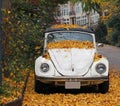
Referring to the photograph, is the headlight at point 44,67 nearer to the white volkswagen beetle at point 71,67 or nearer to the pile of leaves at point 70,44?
the white volkswagen beetle at point 71,67

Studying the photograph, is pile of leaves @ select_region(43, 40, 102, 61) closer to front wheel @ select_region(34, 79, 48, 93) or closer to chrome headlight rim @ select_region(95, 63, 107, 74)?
front wheel @ select_region(34, 79, 48, 93)

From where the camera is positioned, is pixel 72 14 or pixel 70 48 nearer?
pixel 70 48

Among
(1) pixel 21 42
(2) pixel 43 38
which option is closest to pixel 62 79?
(1) pixel 21 42

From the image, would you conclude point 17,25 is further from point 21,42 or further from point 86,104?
point 86,104

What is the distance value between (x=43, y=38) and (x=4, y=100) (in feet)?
15.5

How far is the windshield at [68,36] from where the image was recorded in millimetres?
13703

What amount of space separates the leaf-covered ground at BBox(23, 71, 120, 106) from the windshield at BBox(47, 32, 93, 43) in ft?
5.15

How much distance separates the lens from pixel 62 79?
39.3 ft

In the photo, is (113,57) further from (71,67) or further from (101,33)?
(101,33)

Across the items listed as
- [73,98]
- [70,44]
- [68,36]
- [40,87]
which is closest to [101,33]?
[68,36]

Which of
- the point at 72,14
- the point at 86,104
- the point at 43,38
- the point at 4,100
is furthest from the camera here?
the point at 72,14

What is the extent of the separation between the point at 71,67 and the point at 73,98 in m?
0.93

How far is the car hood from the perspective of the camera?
12.1 meters

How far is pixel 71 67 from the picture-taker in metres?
12.1
